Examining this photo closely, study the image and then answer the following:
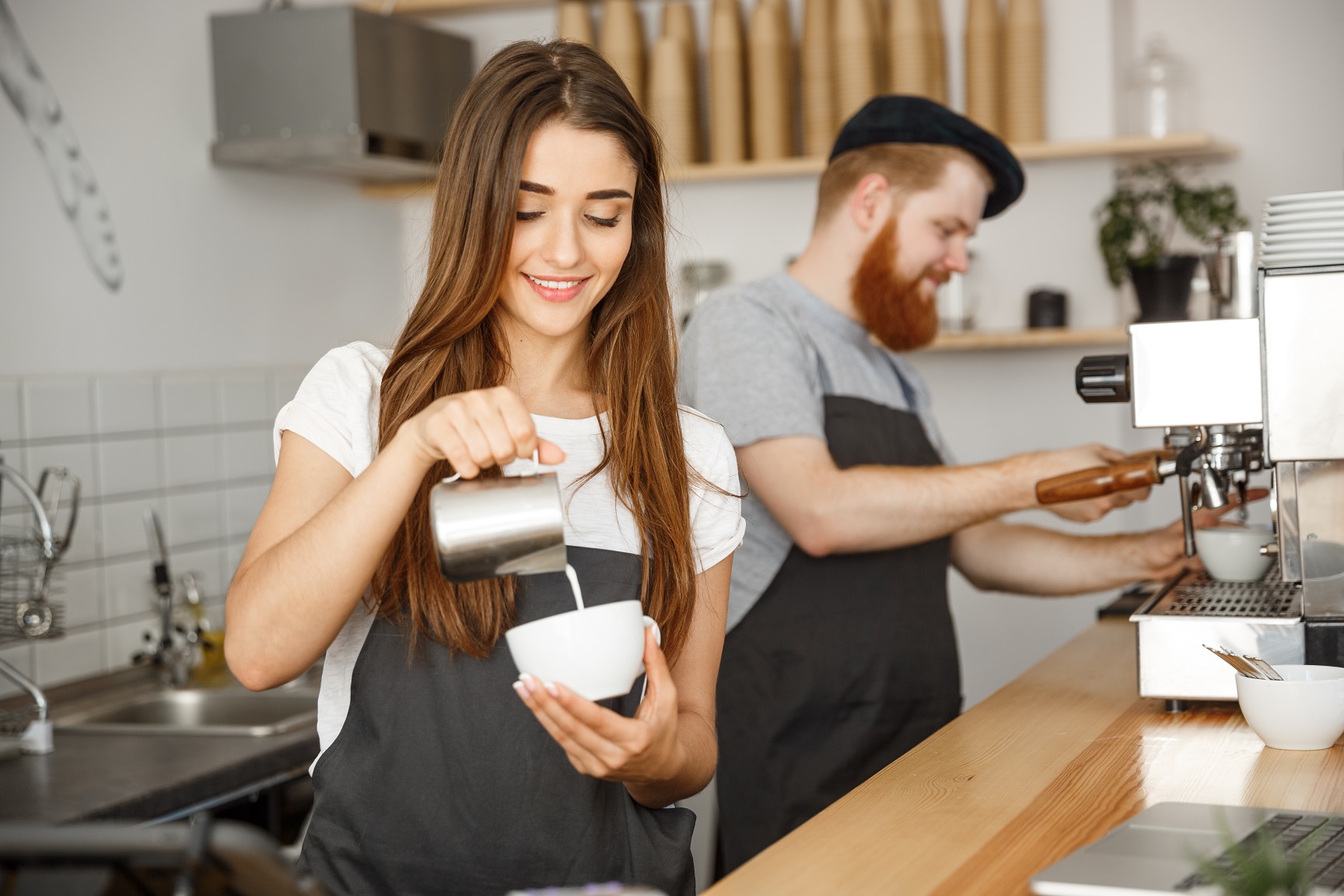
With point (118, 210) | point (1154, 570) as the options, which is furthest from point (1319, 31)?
point (118, 210)

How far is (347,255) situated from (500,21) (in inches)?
27.7

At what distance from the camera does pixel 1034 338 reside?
2.81 metres

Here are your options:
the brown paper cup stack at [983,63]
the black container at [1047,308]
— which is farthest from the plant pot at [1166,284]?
the brown paper cup stack at [983,63]

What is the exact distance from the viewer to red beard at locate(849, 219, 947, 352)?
6.71 feet

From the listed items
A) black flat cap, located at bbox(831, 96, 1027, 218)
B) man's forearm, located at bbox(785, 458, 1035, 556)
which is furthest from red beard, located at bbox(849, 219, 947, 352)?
man's forearm, located at bbox(785, 458, 1035, 556)

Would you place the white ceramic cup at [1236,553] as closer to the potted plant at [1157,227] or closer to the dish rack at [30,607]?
the potted plant at [1157,227]

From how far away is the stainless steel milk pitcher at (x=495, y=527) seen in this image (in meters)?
0.96

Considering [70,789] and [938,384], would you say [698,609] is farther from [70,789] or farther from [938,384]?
[938,384]

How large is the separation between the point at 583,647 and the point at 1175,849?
45 centimetres

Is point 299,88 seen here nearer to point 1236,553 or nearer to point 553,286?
point 553,286

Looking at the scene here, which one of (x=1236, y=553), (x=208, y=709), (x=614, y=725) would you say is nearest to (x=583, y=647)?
(x=614, y=725)

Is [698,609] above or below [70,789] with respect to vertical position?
above

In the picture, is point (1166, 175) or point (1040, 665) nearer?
point (1040, 665)

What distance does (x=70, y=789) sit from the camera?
1784 millimetres
